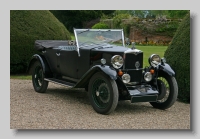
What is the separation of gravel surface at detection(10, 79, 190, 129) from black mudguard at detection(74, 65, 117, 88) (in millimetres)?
471

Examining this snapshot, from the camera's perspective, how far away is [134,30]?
23609 mm

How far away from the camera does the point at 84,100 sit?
7777 mm

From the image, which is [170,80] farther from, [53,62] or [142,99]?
[53,62]

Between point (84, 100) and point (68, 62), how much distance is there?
918mm

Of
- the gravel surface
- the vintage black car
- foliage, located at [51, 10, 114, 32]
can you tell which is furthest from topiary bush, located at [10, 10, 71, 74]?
foliage, located at [51, 10, 114, 32]

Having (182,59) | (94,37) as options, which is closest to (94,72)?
(94,37)

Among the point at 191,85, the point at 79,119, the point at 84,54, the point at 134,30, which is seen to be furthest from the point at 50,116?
the point at 134,30

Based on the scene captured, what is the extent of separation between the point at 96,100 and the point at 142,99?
0.89 metres

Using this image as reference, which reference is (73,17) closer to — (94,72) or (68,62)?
(68,62)

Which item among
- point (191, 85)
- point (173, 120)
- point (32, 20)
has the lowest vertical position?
point (173, 120)

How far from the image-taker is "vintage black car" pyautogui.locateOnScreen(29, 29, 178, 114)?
648 cm

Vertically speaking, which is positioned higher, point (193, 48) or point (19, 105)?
point (193, 48)

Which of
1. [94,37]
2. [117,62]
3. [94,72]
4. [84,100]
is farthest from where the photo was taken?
[84,100]

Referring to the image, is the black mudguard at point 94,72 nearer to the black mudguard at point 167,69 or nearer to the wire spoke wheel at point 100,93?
the wire spoke wheel at point 100,93
